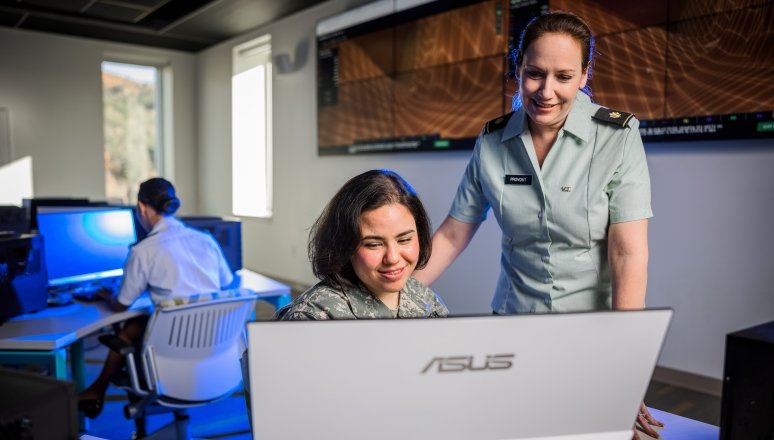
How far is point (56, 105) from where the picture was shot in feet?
22.3

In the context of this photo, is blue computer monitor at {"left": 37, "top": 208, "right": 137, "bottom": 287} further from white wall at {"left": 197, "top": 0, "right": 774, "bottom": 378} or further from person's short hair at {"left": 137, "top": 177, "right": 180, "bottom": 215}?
white wall at {"left": 197, "top": 0, "right": 774, "bottom": 378}

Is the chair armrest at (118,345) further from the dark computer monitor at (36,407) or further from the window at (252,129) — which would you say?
the window at (252,129)

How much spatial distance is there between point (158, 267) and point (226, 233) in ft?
3.00

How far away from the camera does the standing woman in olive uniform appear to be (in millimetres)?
1236

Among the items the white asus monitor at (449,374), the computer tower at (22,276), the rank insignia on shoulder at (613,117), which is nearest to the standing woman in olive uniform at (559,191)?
the rank insignia on shoulder at (613,117)

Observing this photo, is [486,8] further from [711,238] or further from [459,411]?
[459,411]

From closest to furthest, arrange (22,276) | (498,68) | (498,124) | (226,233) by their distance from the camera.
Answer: (498,124) → (22,276) → (226,233) → (498,68)

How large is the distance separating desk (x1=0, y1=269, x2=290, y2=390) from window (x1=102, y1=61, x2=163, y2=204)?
16.7 feet

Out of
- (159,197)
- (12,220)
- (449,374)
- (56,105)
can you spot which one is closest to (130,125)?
(56,105)

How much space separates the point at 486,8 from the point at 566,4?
646 millimetres

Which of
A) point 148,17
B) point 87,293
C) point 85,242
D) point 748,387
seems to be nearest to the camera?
point 748,387

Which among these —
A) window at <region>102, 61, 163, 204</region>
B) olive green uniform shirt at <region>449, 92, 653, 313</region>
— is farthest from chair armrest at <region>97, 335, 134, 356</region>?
window at <region>102, 61, 163, 204</region>

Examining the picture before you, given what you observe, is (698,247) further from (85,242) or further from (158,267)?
(85,242)

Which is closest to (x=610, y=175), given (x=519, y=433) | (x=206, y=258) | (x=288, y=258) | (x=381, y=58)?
(x=519, y=433)
